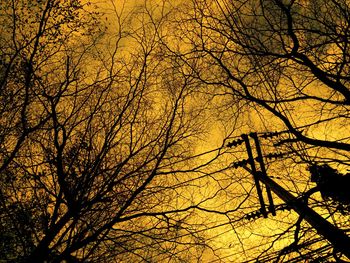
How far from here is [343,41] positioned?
18.3 feet

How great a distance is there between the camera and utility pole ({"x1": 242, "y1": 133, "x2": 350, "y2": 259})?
4207mm

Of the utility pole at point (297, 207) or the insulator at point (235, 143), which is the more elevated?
the insulator at point (235, 143)

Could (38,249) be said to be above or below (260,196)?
below

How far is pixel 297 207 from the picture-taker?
5328 mm

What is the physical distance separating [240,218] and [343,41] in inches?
177

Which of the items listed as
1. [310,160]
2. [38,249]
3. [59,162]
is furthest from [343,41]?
[38,249]

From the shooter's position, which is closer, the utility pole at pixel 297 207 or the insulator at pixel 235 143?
the utility pole at pixel 297 207

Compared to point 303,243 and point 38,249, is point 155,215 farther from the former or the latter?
point 303,243

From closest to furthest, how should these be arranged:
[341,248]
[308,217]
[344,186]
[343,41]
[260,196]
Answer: [341,248]
[308,217]
[343,41]
[344,186]
[260,196]

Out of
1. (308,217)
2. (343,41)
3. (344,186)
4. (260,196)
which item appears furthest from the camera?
(260,196)

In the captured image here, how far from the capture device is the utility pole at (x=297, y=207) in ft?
13.8

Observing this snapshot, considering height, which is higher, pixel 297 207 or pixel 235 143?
pixel 235 143

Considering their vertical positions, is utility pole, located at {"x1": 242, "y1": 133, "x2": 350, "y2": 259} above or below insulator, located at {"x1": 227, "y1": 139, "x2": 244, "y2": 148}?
below

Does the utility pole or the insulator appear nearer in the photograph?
the utility pole
